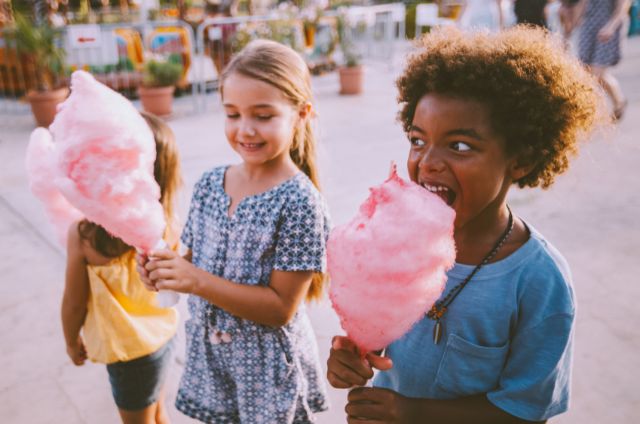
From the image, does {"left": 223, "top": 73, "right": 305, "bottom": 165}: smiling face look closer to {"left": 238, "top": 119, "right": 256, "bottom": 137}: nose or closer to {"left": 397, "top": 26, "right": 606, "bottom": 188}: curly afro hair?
{"left": 238, "top": 119, "right": 256, "bottom": 137}: nose

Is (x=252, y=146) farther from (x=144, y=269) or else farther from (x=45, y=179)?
(x=45, y=179)

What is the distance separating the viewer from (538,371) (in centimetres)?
108

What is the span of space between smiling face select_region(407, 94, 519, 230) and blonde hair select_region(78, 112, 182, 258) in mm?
1002

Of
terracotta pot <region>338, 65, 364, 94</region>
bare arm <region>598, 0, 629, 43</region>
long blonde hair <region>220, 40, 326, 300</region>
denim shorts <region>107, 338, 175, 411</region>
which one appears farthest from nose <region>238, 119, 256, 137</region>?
terracotta pot <region>338, 65, 364, 94</region>

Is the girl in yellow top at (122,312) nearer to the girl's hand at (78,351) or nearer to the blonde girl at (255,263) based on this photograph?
the girl's hand at (78,351)

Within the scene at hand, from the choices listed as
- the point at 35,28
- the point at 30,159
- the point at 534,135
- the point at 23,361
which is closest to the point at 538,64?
the point at 534,135

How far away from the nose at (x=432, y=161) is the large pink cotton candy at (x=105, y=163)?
79cm

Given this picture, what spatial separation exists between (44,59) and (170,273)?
666 cm

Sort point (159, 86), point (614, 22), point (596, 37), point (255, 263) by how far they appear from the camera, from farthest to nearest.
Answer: point (159, 86) < point (596, 37) < point (614, 22) < point (255, 263)

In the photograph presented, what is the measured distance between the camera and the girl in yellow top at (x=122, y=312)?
1.69 metres

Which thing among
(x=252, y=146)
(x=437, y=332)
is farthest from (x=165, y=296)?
(x=437, y=332)

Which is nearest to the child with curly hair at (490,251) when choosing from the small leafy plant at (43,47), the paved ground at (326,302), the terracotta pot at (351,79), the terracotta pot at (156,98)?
the paved ground at (326,302)

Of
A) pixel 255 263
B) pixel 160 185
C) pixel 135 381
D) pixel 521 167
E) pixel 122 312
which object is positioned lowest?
pixel 135 381

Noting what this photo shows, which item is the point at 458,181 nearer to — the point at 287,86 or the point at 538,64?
the point at 538,64
